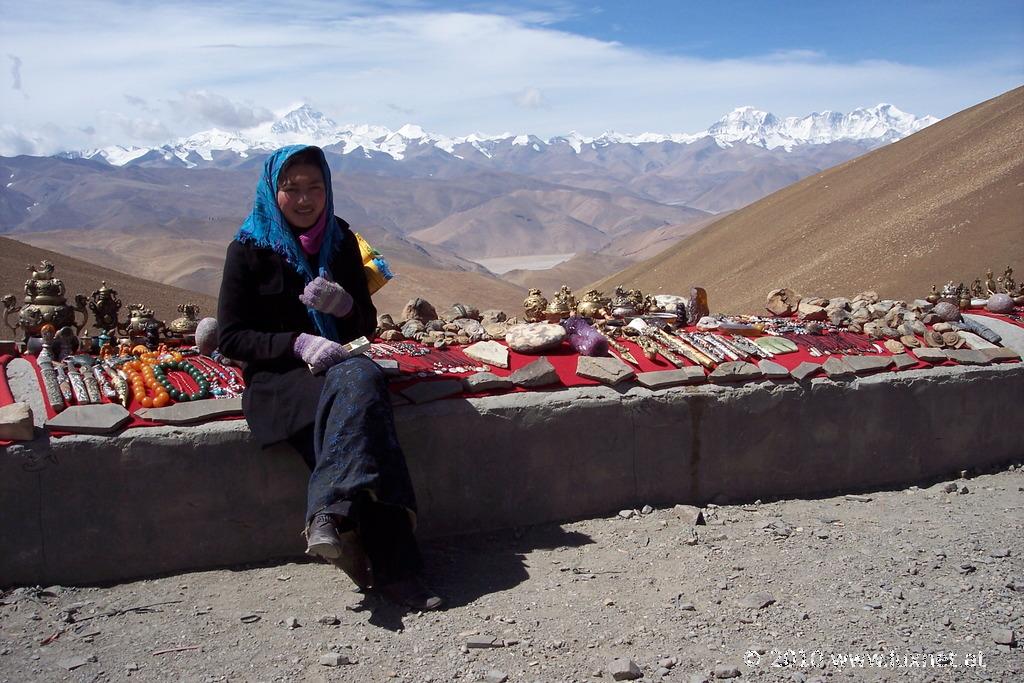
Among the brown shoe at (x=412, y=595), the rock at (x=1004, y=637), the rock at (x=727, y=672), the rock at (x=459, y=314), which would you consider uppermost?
the rock at (x=459, y=314)

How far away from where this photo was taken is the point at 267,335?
3.65 metres

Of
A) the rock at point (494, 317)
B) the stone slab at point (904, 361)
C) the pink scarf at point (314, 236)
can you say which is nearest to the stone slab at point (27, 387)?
the pink scarf at point (314, 236)

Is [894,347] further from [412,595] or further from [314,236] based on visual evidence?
[314,236]

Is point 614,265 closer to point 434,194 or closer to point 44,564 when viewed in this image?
point 44,564

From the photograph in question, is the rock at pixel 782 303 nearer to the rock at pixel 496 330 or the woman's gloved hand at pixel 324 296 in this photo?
the rock at pixel 496 330

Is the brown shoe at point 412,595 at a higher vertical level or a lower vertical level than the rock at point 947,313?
lower

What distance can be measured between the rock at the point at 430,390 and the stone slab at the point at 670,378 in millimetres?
997

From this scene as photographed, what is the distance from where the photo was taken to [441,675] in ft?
9.95

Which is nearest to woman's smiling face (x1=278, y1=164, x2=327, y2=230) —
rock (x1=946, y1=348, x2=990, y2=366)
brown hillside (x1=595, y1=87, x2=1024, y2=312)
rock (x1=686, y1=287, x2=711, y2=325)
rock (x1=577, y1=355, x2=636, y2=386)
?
rock (x1=577, y1=355, x2=636, y2=386)

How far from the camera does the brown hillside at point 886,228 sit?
15578mm

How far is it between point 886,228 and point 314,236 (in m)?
16.6

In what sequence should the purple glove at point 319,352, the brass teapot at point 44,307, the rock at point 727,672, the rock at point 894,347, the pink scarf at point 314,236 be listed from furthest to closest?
the rock at point 894,347, the brass teapot at point 44,307, the pink scarf at point 314,236, the purple glove at point 319,352, the rock at point 727,672

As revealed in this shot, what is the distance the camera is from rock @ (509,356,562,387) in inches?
171

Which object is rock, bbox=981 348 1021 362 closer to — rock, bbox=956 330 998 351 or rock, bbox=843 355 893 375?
rock, bbox=956 330 998 351
